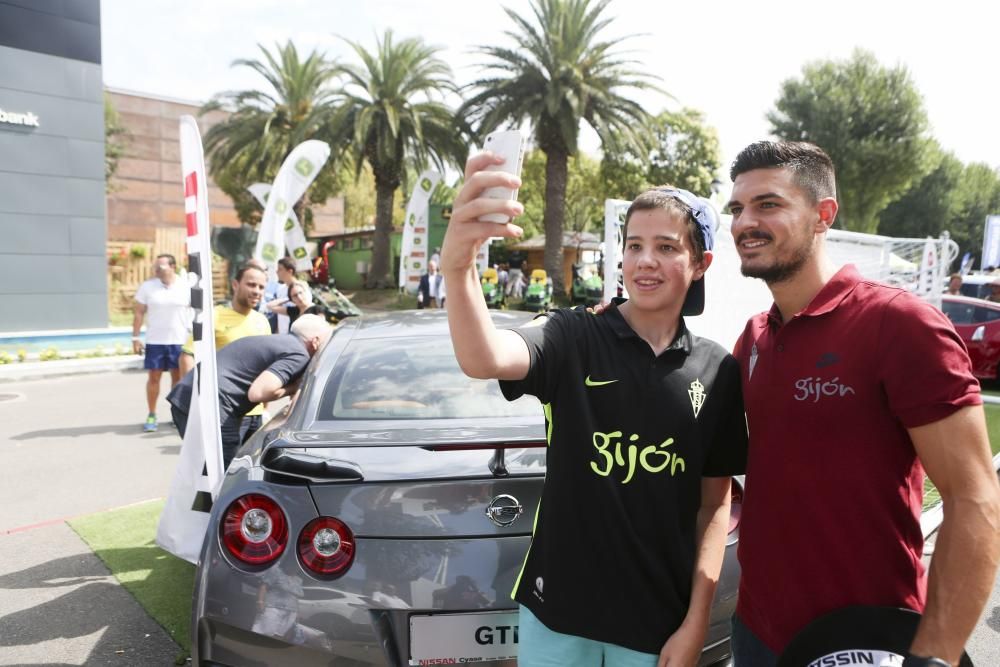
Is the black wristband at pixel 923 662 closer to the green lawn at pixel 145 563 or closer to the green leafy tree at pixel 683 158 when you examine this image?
the green lawn at pixel 145 563

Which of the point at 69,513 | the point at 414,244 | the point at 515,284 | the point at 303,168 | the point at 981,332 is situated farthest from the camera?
the point at 515,284

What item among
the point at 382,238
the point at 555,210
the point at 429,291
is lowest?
the point at 429,291

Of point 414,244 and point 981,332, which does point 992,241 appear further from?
point 414,244

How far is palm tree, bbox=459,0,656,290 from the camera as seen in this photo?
2256 centimetres

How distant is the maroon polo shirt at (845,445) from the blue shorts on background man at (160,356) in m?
7.94

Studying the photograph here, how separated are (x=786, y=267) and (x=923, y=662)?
0.86m

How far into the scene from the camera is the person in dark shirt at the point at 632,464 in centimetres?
167

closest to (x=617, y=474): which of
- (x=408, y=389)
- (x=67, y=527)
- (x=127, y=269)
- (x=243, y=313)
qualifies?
(x=408, y=389)

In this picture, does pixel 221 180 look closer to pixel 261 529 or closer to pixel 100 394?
pixel 100 394

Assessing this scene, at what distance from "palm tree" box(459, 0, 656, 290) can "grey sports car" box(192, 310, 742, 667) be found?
20988 millimetres

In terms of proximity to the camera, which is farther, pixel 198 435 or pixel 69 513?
pixel 69 513

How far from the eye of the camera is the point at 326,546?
2.26 m

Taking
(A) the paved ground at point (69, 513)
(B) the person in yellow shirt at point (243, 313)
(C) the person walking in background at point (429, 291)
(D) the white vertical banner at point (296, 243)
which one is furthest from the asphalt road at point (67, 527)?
(C) the person walking in background at point (429, 291)

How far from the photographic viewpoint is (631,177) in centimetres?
3656
